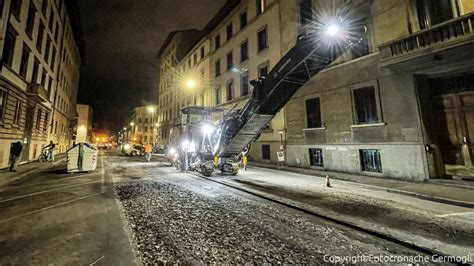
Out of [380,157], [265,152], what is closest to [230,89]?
[265,152]

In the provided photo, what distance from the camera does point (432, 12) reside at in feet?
31.8

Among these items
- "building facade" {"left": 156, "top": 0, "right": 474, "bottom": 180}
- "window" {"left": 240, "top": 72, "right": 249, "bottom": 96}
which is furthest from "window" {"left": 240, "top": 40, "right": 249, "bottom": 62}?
"building facade" {"left": 156, "top": 0, "right": 474, "bottom": 180}

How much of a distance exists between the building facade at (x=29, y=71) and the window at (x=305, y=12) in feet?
62.0

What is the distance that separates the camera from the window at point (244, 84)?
21766 mm

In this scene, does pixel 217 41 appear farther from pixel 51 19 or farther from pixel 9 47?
pixel 9 47

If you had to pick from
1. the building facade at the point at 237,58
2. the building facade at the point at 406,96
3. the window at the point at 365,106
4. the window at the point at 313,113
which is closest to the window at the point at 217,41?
the building facade at the point at 237,58

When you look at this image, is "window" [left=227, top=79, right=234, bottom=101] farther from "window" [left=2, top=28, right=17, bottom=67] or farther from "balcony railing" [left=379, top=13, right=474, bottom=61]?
"window" [left=2, top=28, right=17, bottom=67]

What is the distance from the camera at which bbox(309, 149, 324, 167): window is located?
14.0 metres

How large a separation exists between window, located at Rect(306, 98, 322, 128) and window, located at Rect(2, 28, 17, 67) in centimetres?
2021

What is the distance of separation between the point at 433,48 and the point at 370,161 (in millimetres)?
5874

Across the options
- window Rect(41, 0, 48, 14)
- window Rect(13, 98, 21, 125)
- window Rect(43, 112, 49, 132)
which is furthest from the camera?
window Rect(43, 112, 49, 132)

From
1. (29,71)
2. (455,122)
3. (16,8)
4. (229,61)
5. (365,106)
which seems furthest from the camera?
(229,61)

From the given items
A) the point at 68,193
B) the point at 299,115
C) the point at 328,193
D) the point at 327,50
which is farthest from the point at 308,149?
the point at 68,193

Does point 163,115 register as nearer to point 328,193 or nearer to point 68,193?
point 68,193
